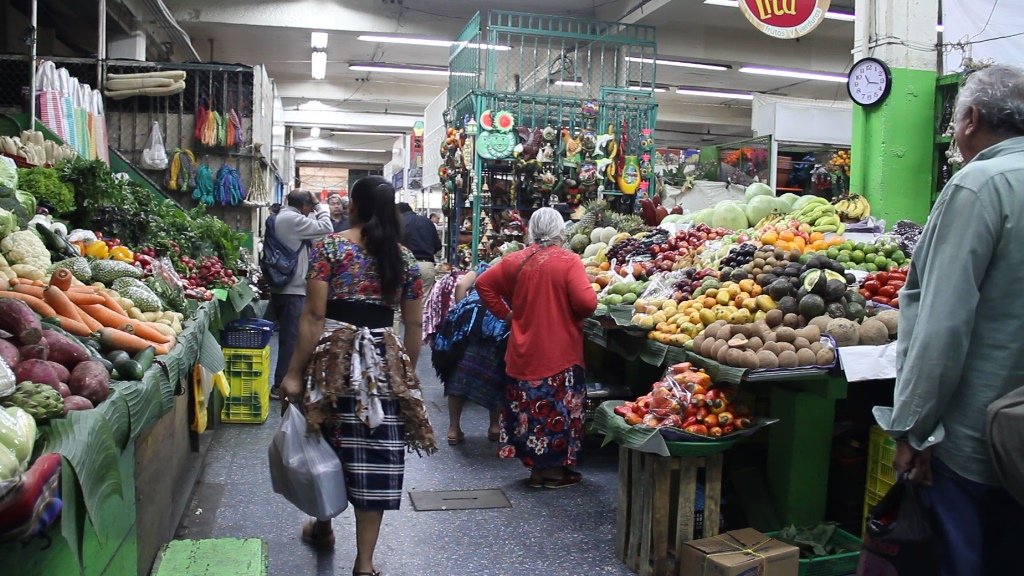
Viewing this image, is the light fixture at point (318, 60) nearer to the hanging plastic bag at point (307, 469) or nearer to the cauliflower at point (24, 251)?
the cauliflower at point (24, 251)

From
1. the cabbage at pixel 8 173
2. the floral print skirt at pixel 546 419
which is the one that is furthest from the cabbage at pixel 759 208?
the cabbage at pixel 8 173

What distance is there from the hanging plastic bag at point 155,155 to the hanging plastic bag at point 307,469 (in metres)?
9.22

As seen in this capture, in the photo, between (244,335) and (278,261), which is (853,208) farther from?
(244,335)

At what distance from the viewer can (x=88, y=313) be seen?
3.59 m

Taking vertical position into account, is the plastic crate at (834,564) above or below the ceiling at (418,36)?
below

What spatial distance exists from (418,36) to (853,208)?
903 centimetres

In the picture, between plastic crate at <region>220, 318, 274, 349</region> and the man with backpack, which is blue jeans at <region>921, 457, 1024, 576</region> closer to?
plastic crate at <region>220, 318, 274, 349</region>

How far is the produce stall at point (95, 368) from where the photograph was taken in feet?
6.47

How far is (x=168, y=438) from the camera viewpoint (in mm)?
3889

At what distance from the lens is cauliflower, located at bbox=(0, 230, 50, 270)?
13.0 ft

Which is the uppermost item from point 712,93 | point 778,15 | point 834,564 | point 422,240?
point 712,93

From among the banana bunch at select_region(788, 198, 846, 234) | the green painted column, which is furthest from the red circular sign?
the banana bunch at select_region(788, 198, 846, 234)

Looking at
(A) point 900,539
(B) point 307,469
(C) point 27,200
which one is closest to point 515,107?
(C) point 27,200

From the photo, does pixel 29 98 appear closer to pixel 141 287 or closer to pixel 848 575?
pixel 141 287
